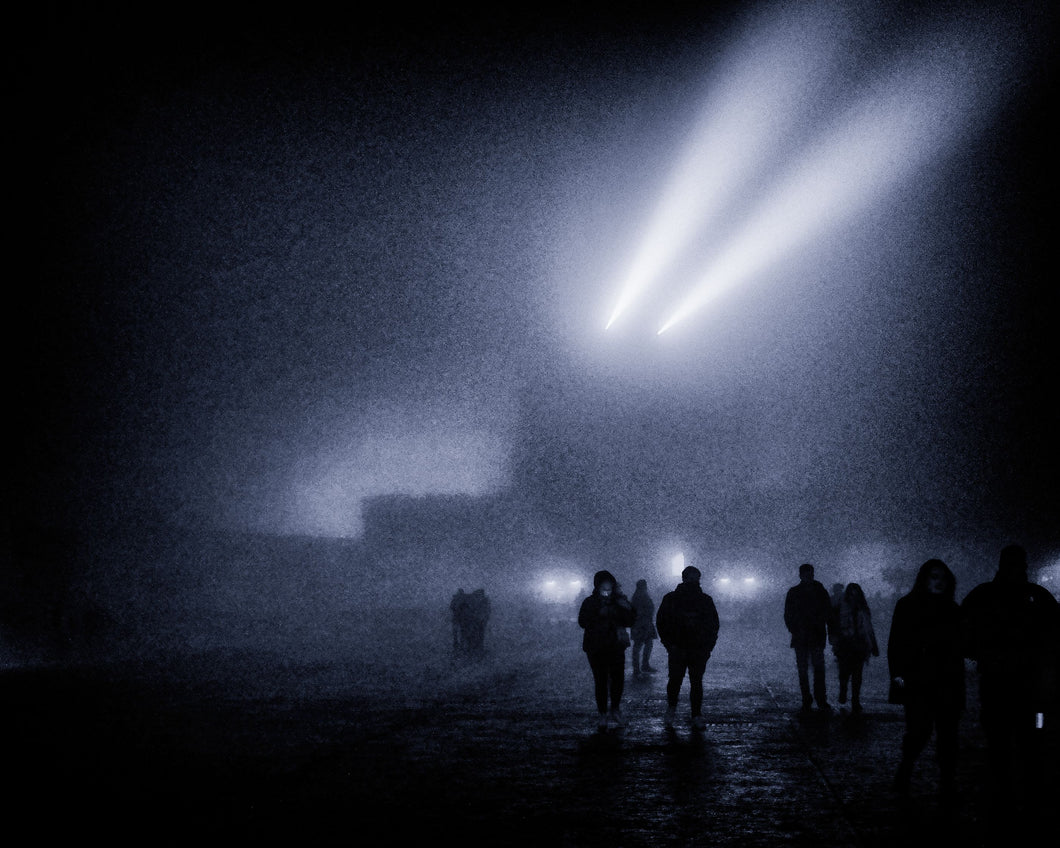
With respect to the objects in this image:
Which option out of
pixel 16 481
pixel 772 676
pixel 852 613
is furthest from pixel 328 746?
pixel 16 481

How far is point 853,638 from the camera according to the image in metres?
9.89

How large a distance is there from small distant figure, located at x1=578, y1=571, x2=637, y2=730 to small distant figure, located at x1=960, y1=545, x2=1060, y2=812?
13.1 feet

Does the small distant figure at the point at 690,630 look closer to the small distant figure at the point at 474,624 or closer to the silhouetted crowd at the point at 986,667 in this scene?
the silhouetted crowd at the point at 986,667

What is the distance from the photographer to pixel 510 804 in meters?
5.54

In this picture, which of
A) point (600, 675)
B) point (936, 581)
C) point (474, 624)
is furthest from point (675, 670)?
point (474, 624)

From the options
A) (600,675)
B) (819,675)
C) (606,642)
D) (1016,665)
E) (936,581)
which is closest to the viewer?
(1016,665)

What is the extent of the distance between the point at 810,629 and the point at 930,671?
453cm

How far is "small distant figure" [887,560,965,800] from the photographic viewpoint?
18.1ft

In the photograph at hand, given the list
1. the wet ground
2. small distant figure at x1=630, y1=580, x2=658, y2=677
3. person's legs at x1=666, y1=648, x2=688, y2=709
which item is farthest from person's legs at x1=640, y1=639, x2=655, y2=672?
person's legs at x1=666, y1=648, x2=688, y2=709

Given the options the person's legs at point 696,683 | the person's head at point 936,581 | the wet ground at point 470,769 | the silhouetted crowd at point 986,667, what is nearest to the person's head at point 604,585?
the person's legs at point 696,683

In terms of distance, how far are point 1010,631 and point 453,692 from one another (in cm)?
904

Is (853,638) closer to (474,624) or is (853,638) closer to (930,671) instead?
(930,671)

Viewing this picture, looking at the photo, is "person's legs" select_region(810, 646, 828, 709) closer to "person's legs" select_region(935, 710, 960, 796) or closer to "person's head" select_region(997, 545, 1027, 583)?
"person's legs" select_region(935, 710, 960, 796)

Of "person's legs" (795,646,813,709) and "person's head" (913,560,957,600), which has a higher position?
"person's head" (913,560,957,600)
